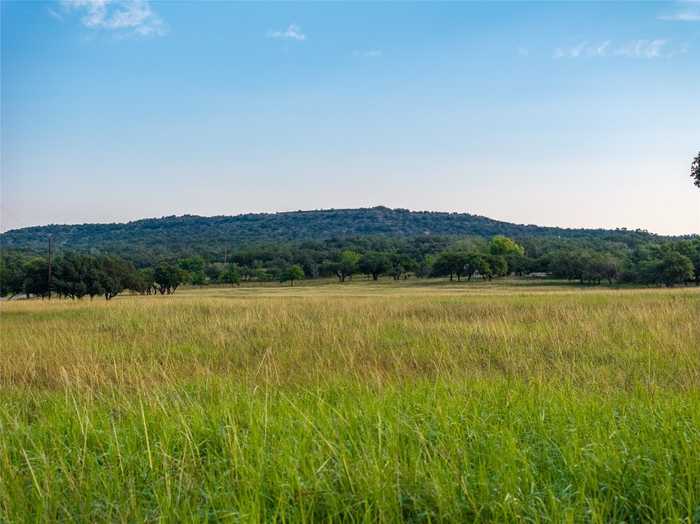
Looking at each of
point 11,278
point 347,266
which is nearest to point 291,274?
point 347,266

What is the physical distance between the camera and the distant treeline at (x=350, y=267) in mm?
51812

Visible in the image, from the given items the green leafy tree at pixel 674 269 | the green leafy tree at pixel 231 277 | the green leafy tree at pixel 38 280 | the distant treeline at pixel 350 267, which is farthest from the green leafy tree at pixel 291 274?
the green leafy tree at pixel 674 269

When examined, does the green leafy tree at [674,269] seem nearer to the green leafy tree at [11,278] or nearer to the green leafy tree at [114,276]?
the green leafy tree at [114,276]

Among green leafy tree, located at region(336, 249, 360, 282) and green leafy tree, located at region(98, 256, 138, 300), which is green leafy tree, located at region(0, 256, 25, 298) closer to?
green leafy tree, located at region(98, 256, 138, 300)

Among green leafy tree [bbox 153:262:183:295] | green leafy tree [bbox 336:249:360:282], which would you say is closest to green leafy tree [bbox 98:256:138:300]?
green leafy tree [bbox 153:262:183:295]

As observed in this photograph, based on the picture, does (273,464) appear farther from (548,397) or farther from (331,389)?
(548,397)

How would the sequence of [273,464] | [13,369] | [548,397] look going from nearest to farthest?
[273,464] < [548,397] < [13,369]

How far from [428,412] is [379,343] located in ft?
14.0

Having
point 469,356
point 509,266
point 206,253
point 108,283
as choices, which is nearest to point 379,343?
point 469,356

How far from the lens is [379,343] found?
8.04 m

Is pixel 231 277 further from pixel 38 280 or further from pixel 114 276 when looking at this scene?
pixel 38 280

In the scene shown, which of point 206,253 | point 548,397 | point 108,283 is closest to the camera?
point 548,397

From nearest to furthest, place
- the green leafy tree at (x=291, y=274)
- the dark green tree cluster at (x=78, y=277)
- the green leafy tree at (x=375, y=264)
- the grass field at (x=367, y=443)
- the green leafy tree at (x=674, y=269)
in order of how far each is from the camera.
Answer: the grass field at (x=367, y=443) → the dark green tree cluster at (x=78, y=277) → the green leafy tree at (x=674, y=269) → the green leafy tree at (x=291, y=274) → the green leafy tree at (x=375, y=264)

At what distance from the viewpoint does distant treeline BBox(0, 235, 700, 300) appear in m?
51.8
